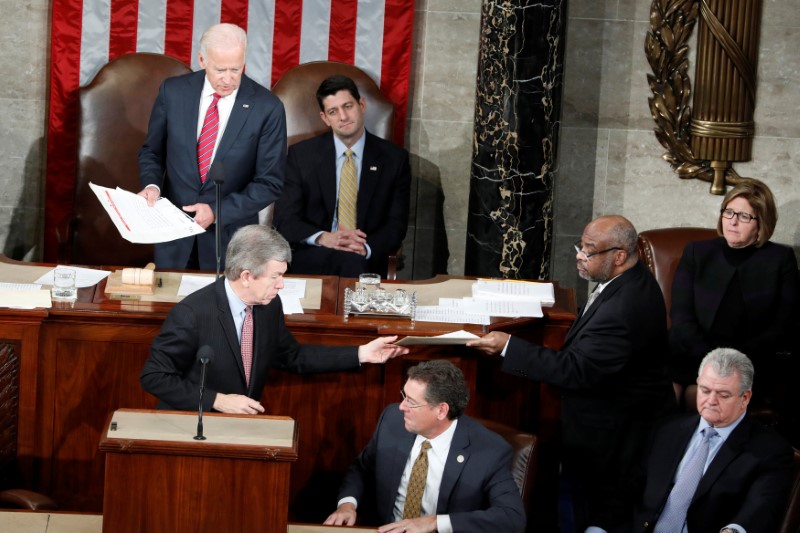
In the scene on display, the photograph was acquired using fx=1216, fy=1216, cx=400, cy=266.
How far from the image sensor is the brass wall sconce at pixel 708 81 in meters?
7.23

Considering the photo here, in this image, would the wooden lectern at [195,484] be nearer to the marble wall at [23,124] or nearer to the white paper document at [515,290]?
the white paper document at [515,290]

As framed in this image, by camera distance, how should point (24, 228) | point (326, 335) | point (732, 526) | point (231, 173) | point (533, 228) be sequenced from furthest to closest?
point (24, 228)
point (533, 228)
point (231, 173)
point (326, 335)
point (732, 526)

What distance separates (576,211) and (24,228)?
349cm

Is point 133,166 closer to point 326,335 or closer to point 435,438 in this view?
point 326,335

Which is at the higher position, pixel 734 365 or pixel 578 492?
pixel 734 365

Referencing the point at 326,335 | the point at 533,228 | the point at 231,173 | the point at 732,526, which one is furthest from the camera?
the point at 533,228

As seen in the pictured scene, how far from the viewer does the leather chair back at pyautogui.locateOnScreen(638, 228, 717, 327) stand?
6445 millimetres

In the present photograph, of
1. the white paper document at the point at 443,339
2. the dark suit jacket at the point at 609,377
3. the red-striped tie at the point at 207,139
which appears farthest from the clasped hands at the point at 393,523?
the red-striped tie at the point at 207,139

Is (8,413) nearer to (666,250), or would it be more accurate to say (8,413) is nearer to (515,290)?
(515,290)

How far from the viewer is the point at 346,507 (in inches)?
161

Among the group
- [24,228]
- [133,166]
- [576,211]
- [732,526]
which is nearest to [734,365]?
[732,526]

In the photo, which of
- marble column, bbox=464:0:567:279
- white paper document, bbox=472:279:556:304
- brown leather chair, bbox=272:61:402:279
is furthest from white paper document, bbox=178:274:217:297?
marble column, bbox=464:0:567:279

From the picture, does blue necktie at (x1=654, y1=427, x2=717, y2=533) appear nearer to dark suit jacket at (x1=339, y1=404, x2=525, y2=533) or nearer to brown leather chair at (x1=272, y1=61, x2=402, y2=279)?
dark suit jacket at (x1=339, y1=404, x2=525, y2=533)

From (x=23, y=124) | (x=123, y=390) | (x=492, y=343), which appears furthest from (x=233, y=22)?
(x=492, y=343)
